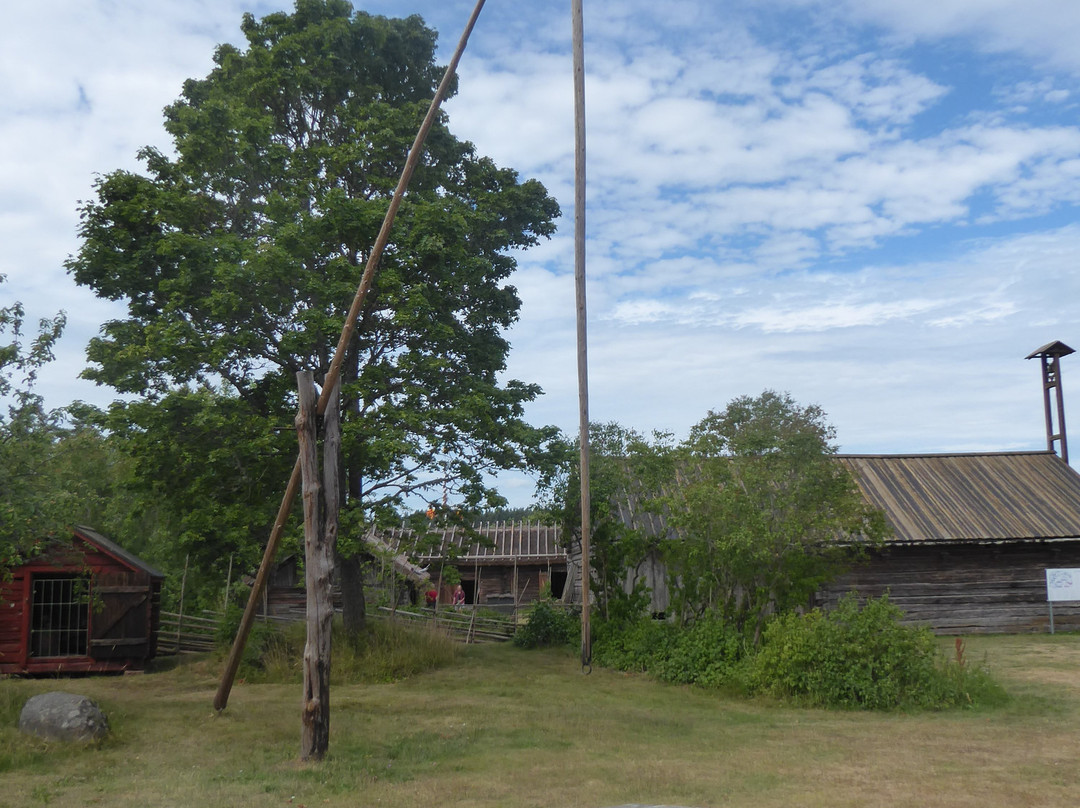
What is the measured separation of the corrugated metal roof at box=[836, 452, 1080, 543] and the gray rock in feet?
52.9

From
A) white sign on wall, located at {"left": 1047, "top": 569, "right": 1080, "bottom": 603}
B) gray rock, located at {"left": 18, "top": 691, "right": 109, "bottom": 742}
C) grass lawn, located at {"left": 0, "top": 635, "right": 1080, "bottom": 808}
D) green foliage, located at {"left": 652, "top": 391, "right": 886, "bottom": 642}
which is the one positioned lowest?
grass lawn, located at {"left": 0, "top": 635, "right": 1080, "bottom": 808}

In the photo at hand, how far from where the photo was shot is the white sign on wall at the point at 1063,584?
71.7 ft

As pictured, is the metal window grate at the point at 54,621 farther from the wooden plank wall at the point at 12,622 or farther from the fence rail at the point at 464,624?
the fence rail at the point at 464,624

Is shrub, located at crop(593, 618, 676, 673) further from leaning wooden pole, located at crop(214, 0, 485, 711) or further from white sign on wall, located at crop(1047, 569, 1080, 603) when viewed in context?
white sign on wall, located at crop(1047, 569, 1080, 603)

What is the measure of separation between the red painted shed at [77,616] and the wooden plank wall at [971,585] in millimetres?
16287

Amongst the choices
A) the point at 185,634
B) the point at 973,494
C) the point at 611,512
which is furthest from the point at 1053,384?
the point at 185,634

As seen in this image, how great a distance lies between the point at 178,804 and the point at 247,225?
1344cm

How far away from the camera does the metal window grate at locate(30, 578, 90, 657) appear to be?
1831 cm

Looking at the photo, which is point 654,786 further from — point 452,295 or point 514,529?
point 514,529

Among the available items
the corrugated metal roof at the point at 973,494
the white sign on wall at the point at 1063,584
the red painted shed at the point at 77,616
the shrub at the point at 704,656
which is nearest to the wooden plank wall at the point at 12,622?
the red painted shed at the point at 77,616

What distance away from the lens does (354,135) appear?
17.8 m

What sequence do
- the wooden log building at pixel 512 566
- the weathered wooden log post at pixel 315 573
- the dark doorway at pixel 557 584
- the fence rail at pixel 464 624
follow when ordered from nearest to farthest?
the weathered wooden log post at pixel 315 573, the fence rail at pixel 464 624, the wooden log building at pixel 512 566, the dark doorway at pixel 557 584

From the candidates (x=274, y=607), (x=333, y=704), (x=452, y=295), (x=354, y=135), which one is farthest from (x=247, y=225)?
A: (x=274, y=607)

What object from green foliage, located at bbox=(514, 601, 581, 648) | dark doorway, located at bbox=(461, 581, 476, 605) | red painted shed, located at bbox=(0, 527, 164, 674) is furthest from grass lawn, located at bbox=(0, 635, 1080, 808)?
dark doorway, located at bbox=(461, 581, 476, 605)
